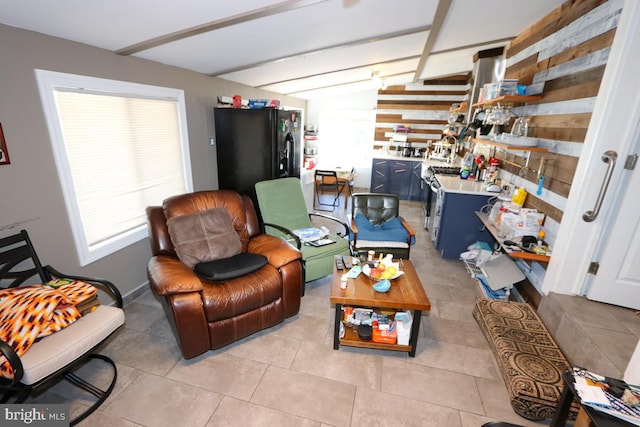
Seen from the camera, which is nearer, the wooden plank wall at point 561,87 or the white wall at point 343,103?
the wooden plank wall at point 561,87

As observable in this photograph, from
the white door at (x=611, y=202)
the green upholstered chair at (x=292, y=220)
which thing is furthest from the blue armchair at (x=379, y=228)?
the white door at (x=611, y=202)

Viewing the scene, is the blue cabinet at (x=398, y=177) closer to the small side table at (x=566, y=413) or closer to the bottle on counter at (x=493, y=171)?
the bottle on counter at (x=493, y=171)

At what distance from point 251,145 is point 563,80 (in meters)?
2.96

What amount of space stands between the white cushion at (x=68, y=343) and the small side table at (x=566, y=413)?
2.35 meters

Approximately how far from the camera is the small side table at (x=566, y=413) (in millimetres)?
1151

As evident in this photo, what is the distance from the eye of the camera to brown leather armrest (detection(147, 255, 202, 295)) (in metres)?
1.90

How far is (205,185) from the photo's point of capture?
3652 mm

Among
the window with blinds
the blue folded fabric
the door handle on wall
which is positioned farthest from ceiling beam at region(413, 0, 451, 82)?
the window with blinds

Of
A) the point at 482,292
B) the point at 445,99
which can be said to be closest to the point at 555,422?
the point at 482,292

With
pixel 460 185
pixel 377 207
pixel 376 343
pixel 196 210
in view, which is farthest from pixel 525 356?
pixel 196 210

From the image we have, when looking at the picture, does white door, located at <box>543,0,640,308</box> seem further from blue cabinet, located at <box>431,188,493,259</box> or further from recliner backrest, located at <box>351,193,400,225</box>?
recliner backrest, located at <box>351,193,400,225</box>

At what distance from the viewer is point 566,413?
4.65 feet

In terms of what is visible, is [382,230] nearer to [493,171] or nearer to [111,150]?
[493,171]

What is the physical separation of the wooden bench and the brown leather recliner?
1475 millimetres
